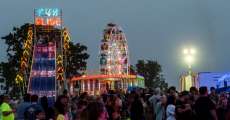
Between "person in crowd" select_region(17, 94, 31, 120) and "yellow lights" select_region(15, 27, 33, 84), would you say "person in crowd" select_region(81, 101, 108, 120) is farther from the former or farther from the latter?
"yellow lights" select_region(15, 27, 33, 84)

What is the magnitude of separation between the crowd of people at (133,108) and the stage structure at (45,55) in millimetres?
37552

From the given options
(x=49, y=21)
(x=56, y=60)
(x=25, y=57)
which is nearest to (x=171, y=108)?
(x=56, y=60)

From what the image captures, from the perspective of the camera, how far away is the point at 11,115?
1838cm

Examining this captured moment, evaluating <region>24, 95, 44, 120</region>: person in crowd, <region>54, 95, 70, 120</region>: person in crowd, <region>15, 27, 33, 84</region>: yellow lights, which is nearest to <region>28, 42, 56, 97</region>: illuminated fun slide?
<region>15, 27, 33, 84</region>: yellow lights

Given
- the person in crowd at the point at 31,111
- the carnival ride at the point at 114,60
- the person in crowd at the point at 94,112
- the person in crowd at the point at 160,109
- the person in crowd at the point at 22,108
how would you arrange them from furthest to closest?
the carnival ride at the point at 114,60, the person in crowd at the point at 160,109, the person in crowd at the point at 22,108, the person in crowd at the point at 31,111, the person in crowd at the point at 94,112

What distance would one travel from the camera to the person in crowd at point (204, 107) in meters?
15.7

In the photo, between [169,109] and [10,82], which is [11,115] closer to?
[169,109]

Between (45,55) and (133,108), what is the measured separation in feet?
146

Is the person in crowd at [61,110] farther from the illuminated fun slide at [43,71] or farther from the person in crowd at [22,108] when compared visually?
the illuminated fun slide at [43,71]

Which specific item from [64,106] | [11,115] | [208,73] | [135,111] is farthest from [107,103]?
[208,73]

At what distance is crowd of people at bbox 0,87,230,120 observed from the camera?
45.4 ft

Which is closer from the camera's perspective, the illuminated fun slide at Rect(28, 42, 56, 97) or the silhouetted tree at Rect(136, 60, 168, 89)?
the illuminated fun slide at Rect(28, 42, 56, 97)

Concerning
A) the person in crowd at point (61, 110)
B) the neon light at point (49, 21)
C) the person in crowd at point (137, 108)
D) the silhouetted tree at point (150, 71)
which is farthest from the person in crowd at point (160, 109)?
the silhouetted tree at point (150, 71)

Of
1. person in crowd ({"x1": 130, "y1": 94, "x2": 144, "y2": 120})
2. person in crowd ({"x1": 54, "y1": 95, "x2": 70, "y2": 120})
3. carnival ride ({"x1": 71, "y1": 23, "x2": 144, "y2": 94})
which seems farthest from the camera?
carnival ride ({"x1": 71, "y1": 23, "x2": 144, "y2": 94})
